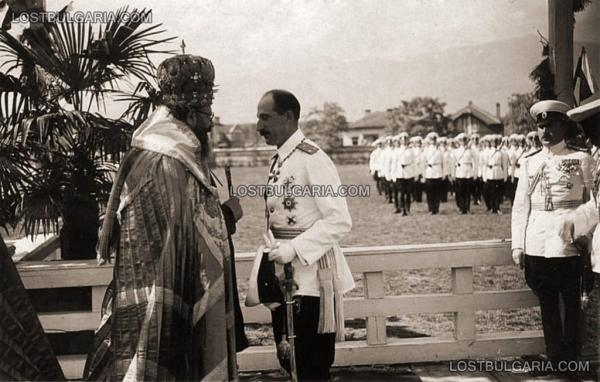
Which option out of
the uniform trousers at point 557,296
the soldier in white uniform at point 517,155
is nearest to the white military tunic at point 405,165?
the soldier in white uniform at point 517,155

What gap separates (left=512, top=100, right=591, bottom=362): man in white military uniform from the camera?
4.12 m

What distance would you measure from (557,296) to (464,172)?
13406 mm

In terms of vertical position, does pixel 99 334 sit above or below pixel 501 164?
below

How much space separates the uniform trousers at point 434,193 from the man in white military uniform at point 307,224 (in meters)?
13.0

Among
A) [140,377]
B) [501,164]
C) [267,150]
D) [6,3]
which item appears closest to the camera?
[140,377]

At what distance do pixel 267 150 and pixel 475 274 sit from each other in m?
20.8

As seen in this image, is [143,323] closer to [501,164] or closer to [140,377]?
[140,377]

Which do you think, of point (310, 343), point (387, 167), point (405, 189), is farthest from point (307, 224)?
point (387, 167)

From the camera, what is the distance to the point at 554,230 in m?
4.10

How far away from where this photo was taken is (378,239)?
1198 centimetres

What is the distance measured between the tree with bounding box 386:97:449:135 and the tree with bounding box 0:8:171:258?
111 feet

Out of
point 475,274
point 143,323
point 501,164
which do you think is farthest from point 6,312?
point 501,164

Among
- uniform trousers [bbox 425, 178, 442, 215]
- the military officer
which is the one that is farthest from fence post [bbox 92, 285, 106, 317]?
uniform trousers [bbox 425, 178, 442, 215]

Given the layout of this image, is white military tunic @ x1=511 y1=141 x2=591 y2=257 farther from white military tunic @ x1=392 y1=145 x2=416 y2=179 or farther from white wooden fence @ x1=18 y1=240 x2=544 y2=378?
white military tunic @ x1=392 y1=145 x2=416 y2=179
